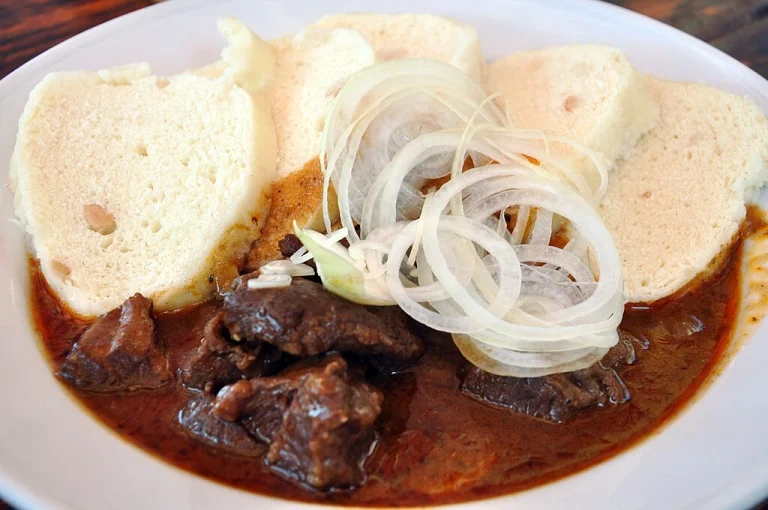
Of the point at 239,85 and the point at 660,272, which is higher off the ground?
the point at 239,85

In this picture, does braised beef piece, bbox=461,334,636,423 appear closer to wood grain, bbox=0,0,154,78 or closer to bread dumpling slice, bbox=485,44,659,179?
bread dumpling slice, bbox=485,44,659,179

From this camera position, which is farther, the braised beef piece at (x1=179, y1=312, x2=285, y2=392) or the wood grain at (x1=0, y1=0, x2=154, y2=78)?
the wood grain at (x1=0, y1=0, x2=154, y2=78)

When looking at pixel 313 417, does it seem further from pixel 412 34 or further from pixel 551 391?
pixel 412 34

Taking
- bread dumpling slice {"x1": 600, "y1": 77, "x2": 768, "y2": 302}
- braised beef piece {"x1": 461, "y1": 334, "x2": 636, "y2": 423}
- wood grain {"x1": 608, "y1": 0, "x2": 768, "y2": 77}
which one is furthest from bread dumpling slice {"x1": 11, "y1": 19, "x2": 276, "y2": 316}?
wood grain {"x1": 608, "y1": 0, "x2": 768, "y2": 77}

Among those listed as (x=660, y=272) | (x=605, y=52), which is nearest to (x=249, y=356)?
(x=660, y=272)

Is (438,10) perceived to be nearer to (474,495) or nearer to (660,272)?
(660,272)

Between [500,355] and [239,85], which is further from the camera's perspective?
[239,85]

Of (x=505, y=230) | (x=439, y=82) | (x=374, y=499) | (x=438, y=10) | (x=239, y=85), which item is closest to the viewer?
(x=374, y=499)

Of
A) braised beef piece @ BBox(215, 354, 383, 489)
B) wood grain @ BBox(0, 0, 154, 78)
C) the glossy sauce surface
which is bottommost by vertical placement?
the glossy sauce surface
